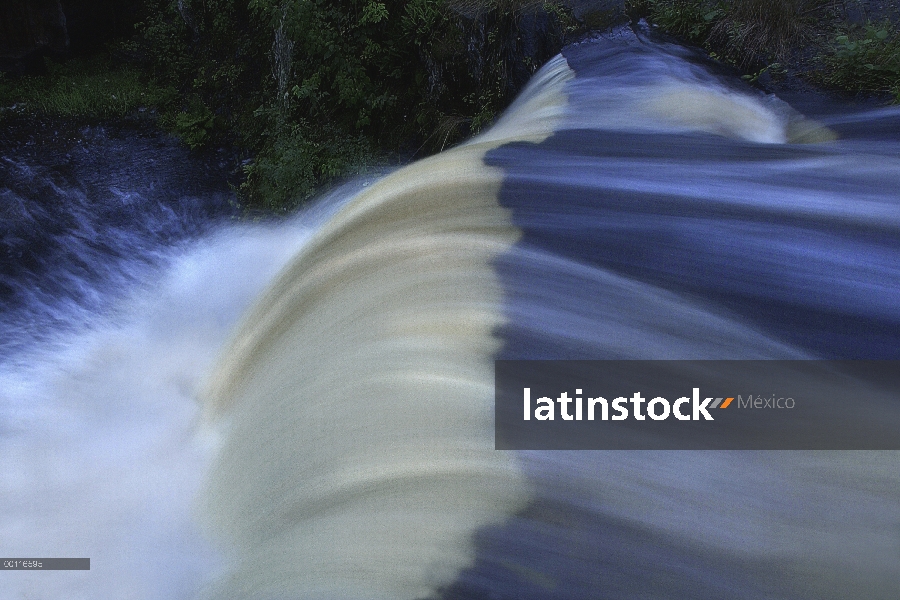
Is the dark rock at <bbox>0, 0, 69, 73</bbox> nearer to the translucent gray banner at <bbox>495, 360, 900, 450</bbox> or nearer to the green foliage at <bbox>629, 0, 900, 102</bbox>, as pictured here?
the green foliage at <bbox>629, 0, 900, 102</bbox>

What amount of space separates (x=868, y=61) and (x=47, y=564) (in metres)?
4.91

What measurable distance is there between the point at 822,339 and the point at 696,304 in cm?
39

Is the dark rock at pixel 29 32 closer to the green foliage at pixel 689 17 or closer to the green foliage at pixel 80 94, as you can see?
the green foliage at pixel 80 94

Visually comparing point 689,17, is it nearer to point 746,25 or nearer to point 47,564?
point 746,25

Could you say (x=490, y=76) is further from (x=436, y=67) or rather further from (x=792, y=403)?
(x=792, y=403)

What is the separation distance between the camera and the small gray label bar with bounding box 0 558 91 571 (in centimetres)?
271

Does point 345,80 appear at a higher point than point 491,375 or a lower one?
higher

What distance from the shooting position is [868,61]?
165 inches

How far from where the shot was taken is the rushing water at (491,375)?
183 centimetres

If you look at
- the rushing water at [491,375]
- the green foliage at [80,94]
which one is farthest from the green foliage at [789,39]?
the green foliage at [80,94]

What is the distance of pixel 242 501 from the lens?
8.16 ft

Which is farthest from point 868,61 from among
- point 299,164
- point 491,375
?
point 299,164

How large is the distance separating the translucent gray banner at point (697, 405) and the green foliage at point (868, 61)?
8.69ft

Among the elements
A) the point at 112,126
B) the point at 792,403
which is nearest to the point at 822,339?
the point at 792,403
